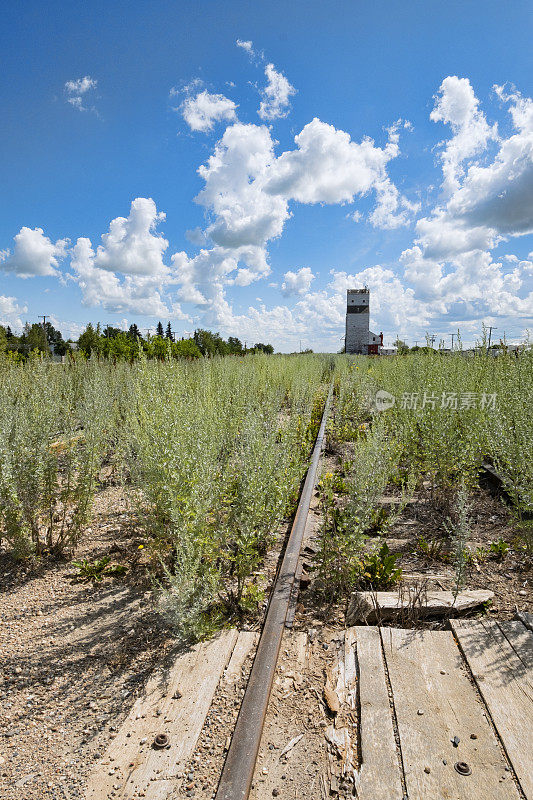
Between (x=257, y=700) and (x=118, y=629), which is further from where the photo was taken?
(x=118, y=629)

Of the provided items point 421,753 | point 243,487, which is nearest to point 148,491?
point 243,487

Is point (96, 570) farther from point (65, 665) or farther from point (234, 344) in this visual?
point (234, 344)

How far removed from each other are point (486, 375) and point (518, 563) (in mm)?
3724

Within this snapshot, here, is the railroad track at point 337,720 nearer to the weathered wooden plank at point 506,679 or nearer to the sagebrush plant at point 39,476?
the weathered wooden plank at point 506,679

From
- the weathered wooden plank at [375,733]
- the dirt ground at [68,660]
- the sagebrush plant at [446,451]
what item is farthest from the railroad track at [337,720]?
the sagebrush plant at [446,451]

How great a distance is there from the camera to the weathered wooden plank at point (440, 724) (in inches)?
64.0

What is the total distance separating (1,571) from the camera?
3.59 meters

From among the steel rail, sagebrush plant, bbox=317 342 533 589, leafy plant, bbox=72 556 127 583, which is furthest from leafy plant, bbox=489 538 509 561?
leafy plant, bbox=72 556 127 583

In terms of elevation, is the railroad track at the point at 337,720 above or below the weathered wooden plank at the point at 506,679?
below

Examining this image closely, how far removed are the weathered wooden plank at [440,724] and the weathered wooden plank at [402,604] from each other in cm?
24

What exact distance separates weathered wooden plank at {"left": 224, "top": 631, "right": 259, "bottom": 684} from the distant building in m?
49.9

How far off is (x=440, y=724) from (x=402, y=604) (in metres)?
0.82

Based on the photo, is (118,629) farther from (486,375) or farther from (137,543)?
(486,375)

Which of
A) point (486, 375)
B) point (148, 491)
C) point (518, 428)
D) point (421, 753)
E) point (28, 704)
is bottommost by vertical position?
point (28, 704)
